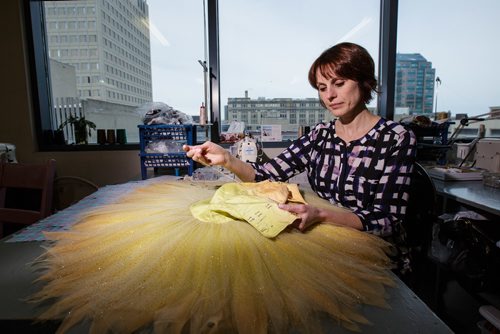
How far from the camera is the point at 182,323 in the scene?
0.50 meters

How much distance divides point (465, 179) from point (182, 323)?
85.5 inches

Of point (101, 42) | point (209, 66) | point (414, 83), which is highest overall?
point (101, 42)

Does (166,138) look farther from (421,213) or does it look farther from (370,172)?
(421,213)

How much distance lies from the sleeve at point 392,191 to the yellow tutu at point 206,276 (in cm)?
16

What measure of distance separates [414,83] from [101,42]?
3050mm

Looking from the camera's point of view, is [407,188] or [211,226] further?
[407,188]

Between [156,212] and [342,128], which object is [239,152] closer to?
[342,128]

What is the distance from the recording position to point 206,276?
607 mm

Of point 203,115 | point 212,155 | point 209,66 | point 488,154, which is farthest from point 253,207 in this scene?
point 209,66

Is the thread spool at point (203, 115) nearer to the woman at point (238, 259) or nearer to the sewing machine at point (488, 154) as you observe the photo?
the woman at point (238, 259)

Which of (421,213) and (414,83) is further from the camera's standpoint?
(414,83)

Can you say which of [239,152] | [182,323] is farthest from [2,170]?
[182,323]

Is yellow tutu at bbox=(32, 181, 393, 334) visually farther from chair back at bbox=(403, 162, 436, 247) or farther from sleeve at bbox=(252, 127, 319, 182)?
sleeve at bbox=(252, 127, 319, 182)

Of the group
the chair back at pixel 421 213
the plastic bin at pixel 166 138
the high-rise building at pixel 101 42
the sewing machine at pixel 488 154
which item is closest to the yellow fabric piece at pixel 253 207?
the chair back at pixel 421 213
